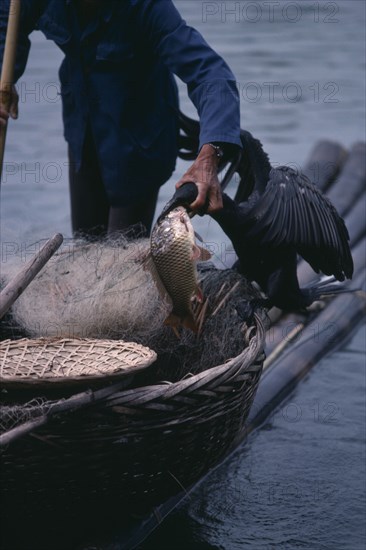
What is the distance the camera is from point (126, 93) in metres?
3.58

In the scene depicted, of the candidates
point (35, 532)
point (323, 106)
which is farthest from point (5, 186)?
point (35, 532)

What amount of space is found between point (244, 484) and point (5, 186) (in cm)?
417

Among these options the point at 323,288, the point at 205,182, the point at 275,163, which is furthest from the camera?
the point at 275,163

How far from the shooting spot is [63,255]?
3375mm

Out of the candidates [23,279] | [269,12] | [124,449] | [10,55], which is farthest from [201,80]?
[269,12]

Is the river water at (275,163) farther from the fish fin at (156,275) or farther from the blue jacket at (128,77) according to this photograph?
A: the fish fin at (156,275)

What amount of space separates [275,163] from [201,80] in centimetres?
265

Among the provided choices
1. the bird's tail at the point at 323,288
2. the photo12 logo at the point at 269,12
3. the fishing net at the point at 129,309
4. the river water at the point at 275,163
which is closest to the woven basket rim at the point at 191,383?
the fishing net at the point at 129,309

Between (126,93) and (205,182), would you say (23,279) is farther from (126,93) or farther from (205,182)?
(126,93)

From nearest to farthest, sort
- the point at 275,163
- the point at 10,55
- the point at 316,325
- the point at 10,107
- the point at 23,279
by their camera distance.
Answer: the point at 23,279
the point at 10,55
the point at 10,107
the point at 316,325
the point at 275,163

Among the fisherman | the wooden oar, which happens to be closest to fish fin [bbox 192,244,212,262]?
the fisherman

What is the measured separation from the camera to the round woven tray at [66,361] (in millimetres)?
2340

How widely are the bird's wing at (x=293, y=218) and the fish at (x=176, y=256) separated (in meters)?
0.43

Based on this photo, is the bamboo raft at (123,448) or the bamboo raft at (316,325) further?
the bamboo raft at (316,325)
